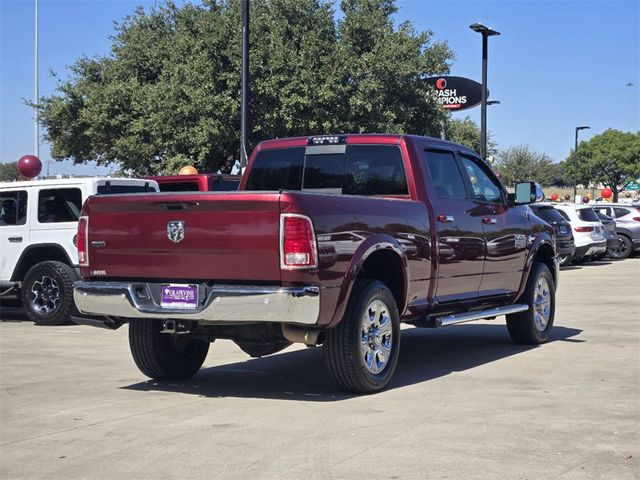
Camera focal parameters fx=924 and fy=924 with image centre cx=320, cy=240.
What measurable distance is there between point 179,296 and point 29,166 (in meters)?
11.8

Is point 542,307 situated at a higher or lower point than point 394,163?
lower

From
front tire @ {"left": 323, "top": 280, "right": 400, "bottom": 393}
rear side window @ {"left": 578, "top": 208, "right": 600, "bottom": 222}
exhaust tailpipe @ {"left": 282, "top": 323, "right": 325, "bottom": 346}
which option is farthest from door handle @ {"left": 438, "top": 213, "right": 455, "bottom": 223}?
rear side window @ {"left": 578, "top": 208, "right": 600, "bottom": 222}

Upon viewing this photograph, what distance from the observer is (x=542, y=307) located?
418 inches

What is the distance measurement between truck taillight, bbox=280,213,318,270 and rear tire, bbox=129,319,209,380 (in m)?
1.71

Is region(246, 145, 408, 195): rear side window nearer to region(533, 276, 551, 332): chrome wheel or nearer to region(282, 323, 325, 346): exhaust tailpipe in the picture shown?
region(282, 323, 325, 346): exhaust tailpipe

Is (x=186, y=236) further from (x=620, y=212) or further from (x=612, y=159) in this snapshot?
(x=612, y=159)

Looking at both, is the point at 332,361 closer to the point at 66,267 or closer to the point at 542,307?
the point at 542,307

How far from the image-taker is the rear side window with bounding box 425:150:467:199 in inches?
342

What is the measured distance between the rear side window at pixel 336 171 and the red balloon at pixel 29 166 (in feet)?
32.0

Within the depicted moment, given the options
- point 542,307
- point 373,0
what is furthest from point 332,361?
point 373,0

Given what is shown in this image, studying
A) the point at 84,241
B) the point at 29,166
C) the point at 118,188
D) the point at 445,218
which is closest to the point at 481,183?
the point at 445,218

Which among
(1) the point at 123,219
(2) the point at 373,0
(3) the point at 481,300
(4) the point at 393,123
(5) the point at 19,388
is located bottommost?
(5) the point at 19,388

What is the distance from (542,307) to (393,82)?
18633mm

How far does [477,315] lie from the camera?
29.4 ft
